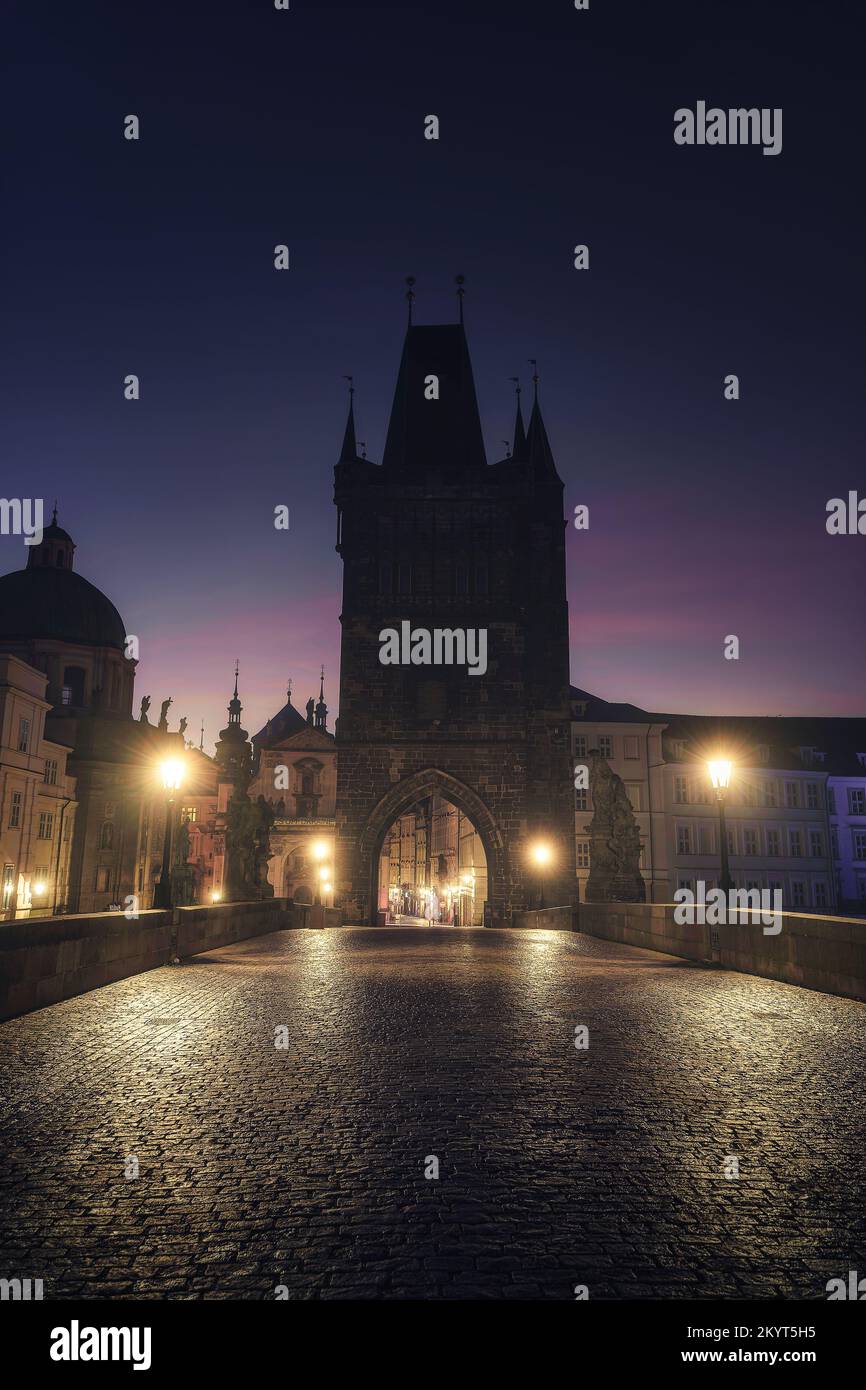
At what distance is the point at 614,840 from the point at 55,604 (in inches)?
2178

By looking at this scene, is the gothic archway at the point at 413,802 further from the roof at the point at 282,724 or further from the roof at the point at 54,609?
the roof at the point at 282,724

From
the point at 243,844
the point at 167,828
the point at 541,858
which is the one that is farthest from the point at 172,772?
the point at 541,858

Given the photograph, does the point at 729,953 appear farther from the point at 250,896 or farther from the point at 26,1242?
the point at 250,896

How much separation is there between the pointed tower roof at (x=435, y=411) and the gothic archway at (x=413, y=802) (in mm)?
14315

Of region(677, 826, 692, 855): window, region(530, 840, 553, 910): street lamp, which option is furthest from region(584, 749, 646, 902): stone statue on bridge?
region(677, 826, 692, 855): window

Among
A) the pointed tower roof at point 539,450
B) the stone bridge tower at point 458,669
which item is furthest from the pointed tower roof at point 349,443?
the pointed tower roof at point 539,450

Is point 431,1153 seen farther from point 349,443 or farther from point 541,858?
point 349,443

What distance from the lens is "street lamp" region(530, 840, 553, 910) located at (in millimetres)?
36812

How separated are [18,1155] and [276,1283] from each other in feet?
6.96

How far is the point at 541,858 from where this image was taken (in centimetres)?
3716

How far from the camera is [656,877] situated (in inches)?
1956

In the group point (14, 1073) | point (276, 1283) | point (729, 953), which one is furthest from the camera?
point (729, 953)

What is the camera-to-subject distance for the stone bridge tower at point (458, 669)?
37.2 metres
